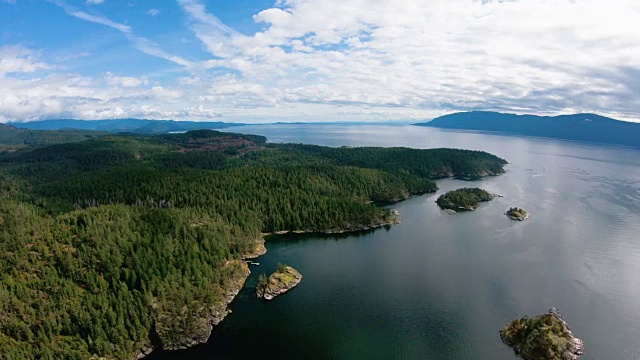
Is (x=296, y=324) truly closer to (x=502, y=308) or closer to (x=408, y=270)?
(x=408, y=270)

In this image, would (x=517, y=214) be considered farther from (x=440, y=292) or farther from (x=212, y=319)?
(x=212, y=319)

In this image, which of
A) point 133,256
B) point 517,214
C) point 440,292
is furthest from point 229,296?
point 517,214

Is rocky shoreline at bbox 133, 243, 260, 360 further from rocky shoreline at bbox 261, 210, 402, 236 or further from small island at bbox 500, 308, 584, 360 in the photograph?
small island at bbox 500, 308, 584, 360

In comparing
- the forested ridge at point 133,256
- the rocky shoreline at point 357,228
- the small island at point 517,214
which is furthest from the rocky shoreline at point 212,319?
the small island at point 517,214

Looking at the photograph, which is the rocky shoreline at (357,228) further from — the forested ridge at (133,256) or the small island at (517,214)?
the small island at (517,214)

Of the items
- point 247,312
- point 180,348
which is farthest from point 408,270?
point 180,348

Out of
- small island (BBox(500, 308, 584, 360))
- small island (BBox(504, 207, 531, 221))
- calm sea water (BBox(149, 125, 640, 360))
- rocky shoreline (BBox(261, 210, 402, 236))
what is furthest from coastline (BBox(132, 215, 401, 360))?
small island (BBox(500, 308, 584, 360))

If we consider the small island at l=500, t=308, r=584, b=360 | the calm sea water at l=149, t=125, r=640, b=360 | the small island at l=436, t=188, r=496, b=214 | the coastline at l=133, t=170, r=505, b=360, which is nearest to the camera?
the small island at l=500, t=308, r=584, b=360
